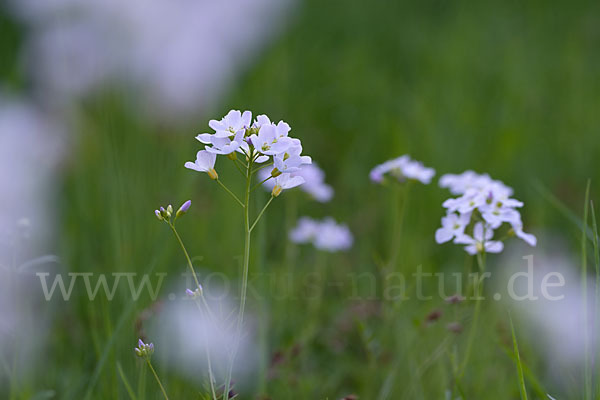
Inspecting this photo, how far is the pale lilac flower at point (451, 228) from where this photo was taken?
1.46 m

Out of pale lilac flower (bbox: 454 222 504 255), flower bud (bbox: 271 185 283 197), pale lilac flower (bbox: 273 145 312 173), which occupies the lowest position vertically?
pale lilac flower (bbox: 454 222 504 255)

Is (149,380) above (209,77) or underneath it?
underneath

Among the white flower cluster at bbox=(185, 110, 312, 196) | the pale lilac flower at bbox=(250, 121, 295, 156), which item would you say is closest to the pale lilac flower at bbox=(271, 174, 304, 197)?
the white flower cluster at bbox=(185, 110, 312, 196)

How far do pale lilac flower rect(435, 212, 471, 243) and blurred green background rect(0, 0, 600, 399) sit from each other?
0.74 feet

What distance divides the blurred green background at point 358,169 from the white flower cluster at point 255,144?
1.63 ft

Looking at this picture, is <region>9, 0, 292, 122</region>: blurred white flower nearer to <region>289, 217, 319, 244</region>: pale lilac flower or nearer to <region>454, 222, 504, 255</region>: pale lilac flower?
<region>289, 217, 319, 244</region>: pale lilac flower

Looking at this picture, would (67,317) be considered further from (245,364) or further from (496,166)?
(496,166)

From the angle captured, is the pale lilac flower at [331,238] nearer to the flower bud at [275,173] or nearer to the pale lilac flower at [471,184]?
the pale lilac flower at [471,184]

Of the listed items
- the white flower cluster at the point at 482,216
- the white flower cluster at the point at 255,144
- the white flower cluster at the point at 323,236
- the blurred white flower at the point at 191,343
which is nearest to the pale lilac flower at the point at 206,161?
the white flower cluster at the point at 255,144

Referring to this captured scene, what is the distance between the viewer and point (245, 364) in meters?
1.88

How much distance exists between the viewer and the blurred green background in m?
1.79

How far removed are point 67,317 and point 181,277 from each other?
37cm

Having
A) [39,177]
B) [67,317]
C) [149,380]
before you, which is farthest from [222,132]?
[39,177]

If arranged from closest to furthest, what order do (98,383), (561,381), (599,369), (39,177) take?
(599,369) < (98,383) < (561,381) < (39,177)
